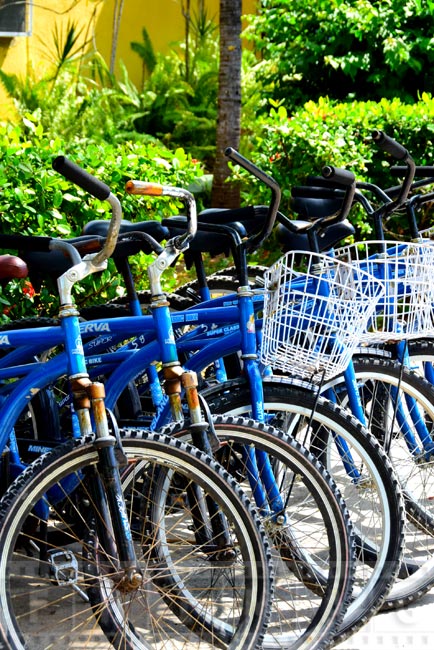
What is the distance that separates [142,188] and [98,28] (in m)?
12.5

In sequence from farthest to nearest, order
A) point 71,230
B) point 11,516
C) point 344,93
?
point 344,93, point 71,230, point 11,516

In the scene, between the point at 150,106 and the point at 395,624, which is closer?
the point at 395,624

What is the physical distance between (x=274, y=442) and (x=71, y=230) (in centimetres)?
228

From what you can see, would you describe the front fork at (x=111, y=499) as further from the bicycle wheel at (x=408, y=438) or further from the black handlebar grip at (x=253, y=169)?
the bicycle wheel at (x=408, y=438)

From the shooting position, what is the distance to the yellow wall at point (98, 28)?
13266 mm

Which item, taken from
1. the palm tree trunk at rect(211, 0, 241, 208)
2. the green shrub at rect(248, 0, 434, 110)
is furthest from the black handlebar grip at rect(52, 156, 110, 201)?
the palm tree trunk at rect(211, 0, 241, 208)

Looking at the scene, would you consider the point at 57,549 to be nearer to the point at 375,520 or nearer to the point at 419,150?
the point at 375,520

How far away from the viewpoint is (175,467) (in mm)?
3199

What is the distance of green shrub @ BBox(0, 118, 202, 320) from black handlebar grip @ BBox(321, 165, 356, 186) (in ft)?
5.75

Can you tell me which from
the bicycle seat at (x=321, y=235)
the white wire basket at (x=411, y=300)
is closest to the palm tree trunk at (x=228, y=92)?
the bicycle seat at (x=321, y=235)

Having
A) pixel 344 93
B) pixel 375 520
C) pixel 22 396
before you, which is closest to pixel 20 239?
pixel 22 396

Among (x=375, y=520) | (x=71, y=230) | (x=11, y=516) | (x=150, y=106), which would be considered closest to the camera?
(x=11, y=516)

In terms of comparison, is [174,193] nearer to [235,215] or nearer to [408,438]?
[235,215]

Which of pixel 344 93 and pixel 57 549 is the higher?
pixel 344 93
